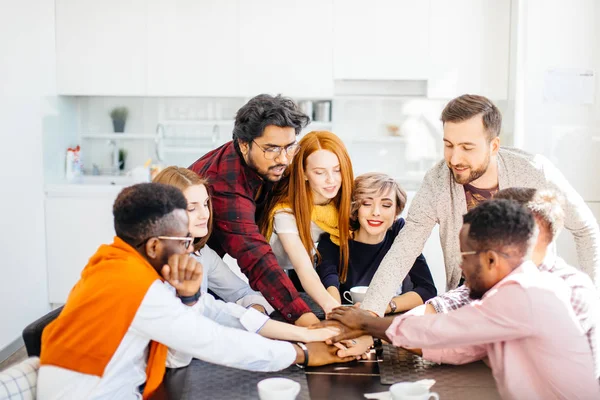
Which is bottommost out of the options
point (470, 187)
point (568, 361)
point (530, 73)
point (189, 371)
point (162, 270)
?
point (189, 371)

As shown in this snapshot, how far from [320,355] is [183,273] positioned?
1.37 ft

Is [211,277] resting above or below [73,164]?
below

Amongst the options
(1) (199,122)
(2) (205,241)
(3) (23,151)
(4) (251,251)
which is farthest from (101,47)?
(4) (251,251)

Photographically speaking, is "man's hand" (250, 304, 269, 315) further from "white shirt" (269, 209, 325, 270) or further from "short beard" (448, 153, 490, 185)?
"short beard" (448, 153, 490, 185)

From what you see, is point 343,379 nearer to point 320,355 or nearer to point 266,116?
point 320,355

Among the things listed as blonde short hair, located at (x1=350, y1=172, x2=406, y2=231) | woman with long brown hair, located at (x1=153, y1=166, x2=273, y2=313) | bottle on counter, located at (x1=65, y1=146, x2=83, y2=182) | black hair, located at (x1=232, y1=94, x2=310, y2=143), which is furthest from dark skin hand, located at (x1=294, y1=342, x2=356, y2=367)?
bottle on counter, located at (x1=65, y1=146, x2=83, y2=182)

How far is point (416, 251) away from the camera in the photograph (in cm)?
229

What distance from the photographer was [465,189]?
2379 mm

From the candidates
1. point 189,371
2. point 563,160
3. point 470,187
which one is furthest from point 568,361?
point 563,160

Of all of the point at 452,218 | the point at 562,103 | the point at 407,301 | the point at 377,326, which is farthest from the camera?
the point at 562,103

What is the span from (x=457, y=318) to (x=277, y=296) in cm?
68

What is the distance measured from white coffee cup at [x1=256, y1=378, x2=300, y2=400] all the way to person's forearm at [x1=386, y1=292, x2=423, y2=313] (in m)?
0.82

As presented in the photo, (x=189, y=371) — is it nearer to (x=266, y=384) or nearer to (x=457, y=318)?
(x=266, y=384)

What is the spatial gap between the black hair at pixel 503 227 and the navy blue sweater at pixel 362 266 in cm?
89
